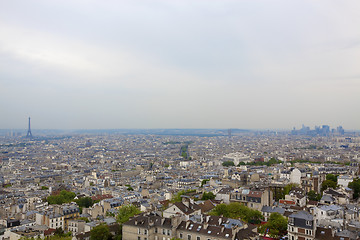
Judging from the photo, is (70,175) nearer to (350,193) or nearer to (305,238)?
(350,193)

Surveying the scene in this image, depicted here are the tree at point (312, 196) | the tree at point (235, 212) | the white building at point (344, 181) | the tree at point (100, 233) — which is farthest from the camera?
the white building at point (344, 181)

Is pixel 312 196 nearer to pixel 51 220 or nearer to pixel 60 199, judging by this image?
pixel 51 220

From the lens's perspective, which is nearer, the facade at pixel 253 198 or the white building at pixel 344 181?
the facade at pixel 253 198

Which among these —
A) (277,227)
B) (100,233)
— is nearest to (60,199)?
(100,233)

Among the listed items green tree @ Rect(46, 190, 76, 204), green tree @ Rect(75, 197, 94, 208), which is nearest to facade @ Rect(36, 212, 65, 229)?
green tree @ Rect(75, 197, 94, 208)

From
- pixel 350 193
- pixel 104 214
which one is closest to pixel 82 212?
pixel 104 214

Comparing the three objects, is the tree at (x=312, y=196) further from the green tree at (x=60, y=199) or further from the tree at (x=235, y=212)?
the green tree at (x=60, y=199)

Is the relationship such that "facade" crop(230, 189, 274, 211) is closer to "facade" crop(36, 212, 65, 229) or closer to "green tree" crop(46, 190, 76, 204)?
"facade" crop(36, 212, 65, 229)

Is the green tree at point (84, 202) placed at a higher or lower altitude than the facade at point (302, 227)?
lower

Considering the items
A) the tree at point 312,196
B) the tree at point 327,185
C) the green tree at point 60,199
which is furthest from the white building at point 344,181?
the green tree at point 60,199

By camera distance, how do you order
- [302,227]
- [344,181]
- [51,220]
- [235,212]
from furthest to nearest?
[344,181] < [51,220] < [235,212] < [302,227]

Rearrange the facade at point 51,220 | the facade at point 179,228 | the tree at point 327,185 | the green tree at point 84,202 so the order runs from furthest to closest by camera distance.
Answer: the tree at point 327,185, the green tree at point 84,202, the facade at point 51,220, the facade at point 179,228
